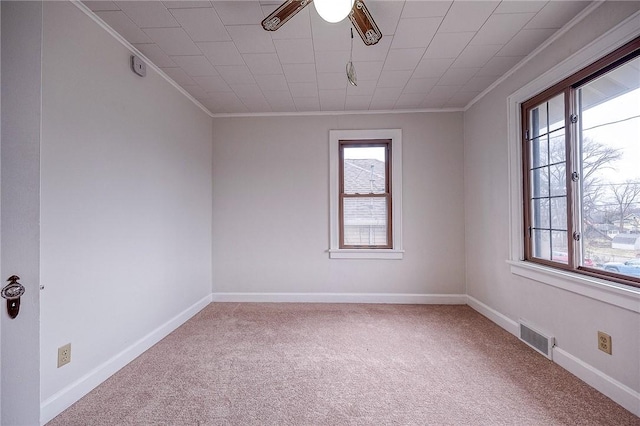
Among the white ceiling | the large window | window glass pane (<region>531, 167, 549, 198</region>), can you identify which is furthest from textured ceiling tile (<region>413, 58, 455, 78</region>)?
window glass pane (<region>531, 167, 549, 198</region>)

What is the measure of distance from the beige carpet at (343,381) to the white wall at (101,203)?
0.32 metres

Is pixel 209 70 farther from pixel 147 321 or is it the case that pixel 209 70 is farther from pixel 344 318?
pixel 344 318

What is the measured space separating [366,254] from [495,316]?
5.22 ft

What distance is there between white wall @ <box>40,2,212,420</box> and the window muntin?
206 centimetres

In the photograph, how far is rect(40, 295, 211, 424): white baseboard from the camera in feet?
5.59

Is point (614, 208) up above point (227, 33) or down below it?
below

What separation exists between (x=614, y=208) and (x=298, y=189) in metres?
3.06

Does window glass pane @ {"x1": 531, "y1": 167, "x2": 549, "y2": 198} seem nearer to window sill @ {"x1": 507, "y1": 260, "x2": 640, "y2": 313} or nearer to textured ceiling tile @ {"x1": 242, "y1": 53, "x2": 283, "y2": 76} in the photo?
window sill @ {"x1": 507, "y1": 260, "x2": 640, "y2": 313}

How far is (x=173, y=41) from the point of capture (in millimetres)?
2293

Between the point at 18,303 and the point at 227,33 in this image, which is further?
the point at 227,33

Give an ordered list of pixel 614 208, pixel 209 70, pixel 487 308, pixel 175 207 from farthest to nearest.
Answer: pixel 487 308
pixel 175 207
pixel 209 70
pixel 614 208

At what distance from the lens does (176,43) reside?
Answer: 7.61 feet

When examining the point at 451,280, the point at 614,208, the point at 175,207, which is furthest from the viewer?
the point at 451,280

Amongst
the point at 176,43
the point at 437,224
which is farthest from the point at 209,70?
the point at 437,224
